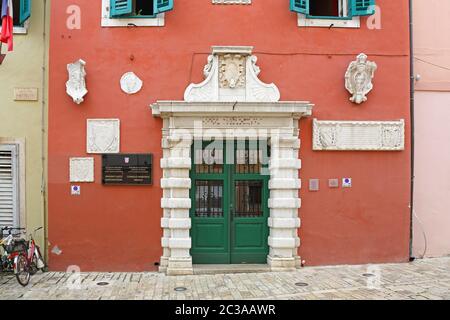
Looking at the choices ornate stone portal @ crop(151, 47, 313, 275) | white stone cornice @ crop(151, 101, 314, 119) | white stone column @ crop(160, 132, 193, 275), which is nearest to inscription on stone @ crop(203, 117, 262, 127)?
ornate stone portal @ crop(151, 47, 313, 275)

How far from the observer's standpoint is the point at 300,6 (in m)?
9.96

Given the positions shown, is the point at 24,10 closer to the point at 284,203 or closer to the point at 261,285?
the point at 284,203

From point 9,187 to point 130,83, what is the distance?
306cm

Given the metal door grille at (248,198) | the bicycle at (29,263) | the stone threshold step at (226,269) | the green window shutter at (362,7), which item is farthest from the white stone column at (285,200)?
the bicycle at (29,263)

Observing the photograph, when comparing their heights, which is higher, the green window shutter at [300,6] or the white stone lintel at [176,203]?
the green window shutter at [300,6]

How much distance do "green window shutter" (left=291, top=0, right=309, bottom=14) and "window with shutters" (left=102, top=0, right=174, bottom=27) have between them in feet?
7.52

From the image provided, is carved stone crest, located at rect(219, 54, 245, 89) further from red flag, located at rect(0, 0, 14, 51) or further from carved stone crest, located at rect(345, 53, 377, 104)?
red flag, located at rect(0, 0, 14, 51)

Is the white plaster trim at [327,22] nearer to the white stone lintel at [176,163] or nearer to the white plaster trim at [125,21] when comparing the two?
the white plaster trim at [125,21]

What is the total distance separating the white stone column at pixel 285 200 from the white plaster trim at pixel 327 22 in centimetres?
226

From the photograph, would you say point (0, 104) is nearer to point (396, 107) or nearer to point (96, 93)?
point (96, 93)

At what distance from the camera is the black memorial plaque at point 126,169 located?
980 cm

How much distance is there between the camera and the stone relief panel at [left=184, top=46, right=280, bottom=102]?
9.84 m

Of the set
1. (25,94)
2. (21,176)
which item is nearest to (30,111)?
(25,94)

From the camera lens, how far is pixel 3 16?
9109 mm
